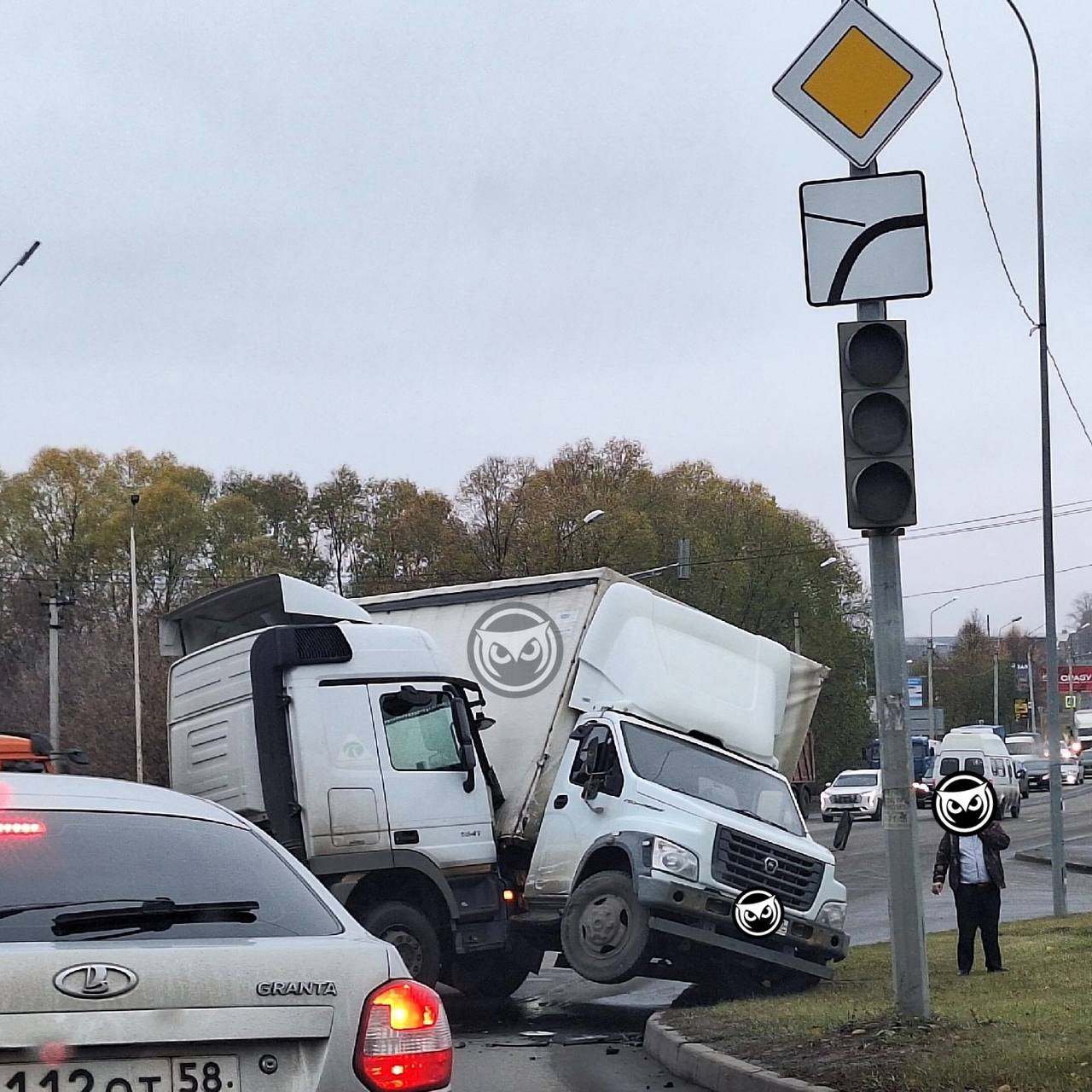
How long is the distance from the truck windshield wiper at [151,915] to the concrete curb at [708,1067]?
14.9 feet

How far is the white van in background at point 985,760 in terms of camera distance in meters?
52.9

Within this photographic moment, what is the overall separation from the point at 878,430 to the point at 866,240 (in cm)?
114

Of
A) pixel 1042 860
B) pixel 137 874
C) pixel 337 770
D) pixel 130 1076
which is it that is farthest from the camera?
pixel 1042 860

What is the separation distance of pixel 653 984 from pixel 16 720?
58.8 meters

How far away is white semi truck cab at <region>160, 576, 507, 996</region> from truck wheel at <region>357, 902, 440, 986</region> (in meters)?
0.01

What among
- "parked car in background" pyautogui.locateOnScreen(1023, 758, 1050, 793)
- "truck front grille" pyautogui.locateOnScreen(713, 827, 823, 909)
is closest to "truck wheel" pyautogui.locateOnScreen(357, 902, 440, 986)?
"truck front grille" pyautogui.locateOnScreen(713, 827, 823, 909)

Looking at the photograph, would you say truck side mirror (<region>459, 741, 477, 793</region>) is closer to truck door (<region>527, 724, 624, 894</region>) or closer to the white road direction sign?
truck door (<region>527, 724, 624, 894</region>)

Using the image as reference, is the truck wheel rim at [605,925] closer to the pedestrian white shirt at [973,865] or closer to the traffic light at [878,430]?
the pedestrian white shirt at [973,865]

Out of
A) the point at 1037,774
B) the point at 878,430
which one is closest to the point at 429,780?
the point at 878,430

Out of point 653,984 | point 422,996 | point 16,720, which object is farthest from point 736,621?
point 422,996

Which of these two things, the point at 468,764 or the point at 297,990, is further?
the point at 468,764

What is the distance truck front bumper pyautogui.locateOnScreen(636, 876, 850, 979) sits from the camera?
42.4 feet

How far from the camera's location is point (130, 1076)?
3686mm

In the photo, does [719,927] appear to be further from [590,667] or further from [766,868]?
[590,667]
